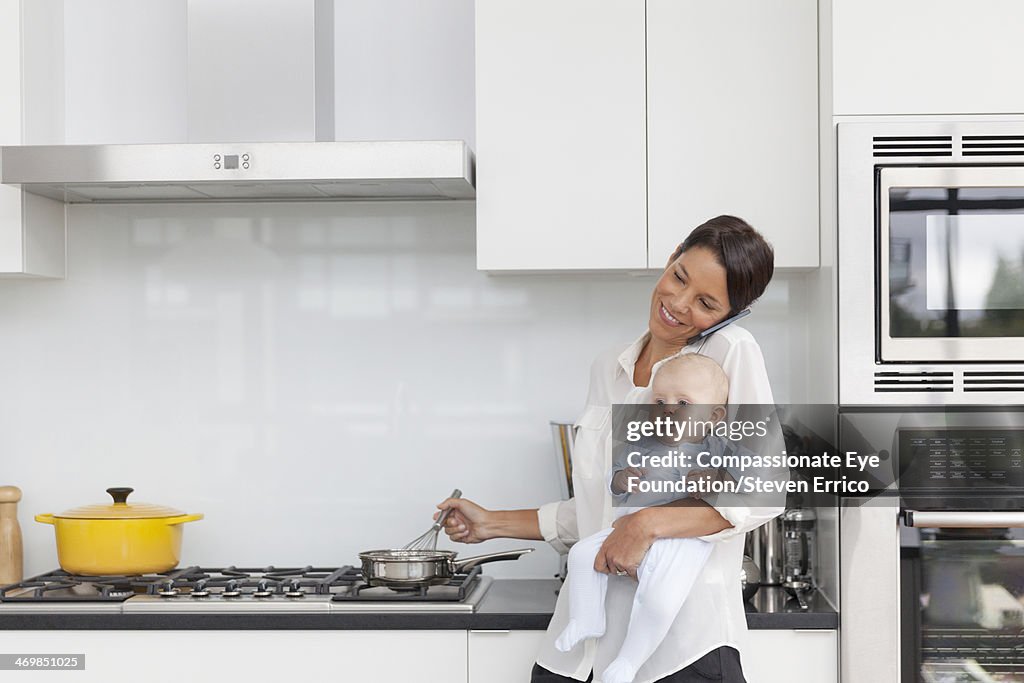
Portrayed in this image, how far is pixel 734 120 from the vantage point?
7.77 ft

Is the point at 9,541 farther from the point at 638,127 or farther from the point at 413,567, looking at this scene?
the point at 638,127

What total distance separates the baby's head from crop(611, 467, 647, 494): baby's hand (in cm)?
13

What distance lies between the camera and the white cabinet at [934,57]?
7.26 feet

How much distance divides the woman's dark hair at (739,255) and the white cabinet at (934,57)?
630 millimetres

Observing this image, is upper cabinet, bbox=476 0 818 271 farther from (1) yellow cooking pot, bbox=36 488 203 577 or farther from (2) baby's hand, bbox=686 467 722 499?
(1) yellow cooking pot, bbox=36 488 203 577

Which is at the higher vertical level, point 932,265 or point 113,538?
point 932,265

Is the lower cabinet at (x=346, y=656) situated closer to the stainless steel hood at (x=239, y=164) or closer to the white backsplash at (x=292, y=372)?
the white backsplash at (x=292, y=372)

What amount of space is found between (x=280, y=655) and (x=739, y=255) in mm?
1214

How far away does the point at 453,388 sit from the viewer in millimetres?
2734

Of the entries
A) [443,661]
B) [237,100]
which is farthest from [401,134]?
[443,661]

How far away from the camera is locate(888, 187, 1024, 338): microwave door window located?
214cm

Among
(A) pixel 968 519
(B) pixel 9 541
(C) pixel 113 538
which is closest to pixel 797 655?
(A) pixel 968 519

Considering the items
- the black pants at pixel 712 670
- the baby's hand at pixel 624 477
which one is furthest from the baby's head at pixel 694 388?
the black pants at pixel 712 670

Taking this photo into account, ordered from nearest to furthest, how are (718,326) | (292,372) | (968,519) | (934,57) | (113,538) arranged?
(718,326), (968,519), (934,57), (113,538), (292,372)
